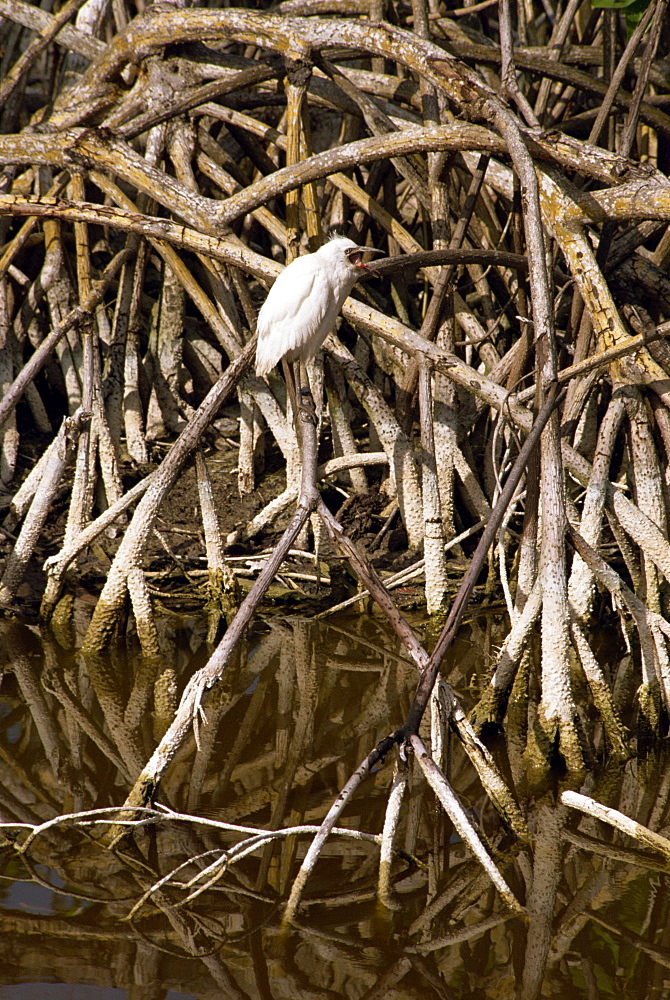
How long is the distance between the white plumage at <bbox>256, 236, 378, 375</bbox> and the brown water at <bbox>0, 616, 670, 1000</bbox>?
175cm

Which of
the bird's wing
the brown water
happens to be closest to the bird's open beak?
the bird's wing

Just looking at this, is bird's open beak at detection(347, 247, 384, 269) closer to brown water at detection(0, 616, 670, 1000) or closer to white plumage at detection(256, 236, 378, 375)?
white plumage at detection(256, 236, 378, 375)

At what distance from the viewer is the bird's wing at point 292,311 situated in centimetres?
403

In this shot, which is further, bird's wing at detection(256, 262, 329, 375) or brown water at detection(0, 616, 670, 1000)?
bird's wing at detection(256, 262, 329, 375)

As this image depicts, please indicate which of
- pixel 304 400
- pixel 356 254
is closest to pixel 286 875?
pixel 304 400

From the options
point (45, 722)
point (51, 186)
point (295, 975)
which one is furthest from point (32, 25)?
point (295, 975)

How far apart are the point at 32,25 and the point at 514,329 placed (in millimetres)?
3674

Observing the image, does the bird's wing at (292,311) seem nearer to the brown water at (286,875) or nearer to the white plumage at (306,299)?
the white plumage at (306,299)

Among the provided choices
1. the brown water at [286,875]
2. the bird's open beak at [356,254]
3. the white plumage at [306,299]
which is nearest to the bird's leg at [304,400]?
the white plumage at [306,299]

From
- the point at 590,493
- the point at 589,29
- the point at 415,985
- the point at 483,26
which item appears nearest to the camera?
the point at 415,985

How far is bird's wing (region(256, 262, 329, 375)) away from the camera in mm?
4027

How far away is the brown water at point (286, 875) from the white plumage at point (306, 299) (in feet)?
5.74

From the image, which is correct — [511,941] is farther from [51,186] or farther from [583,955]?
[51,186]

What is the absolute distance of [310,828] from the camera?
2.79 m
